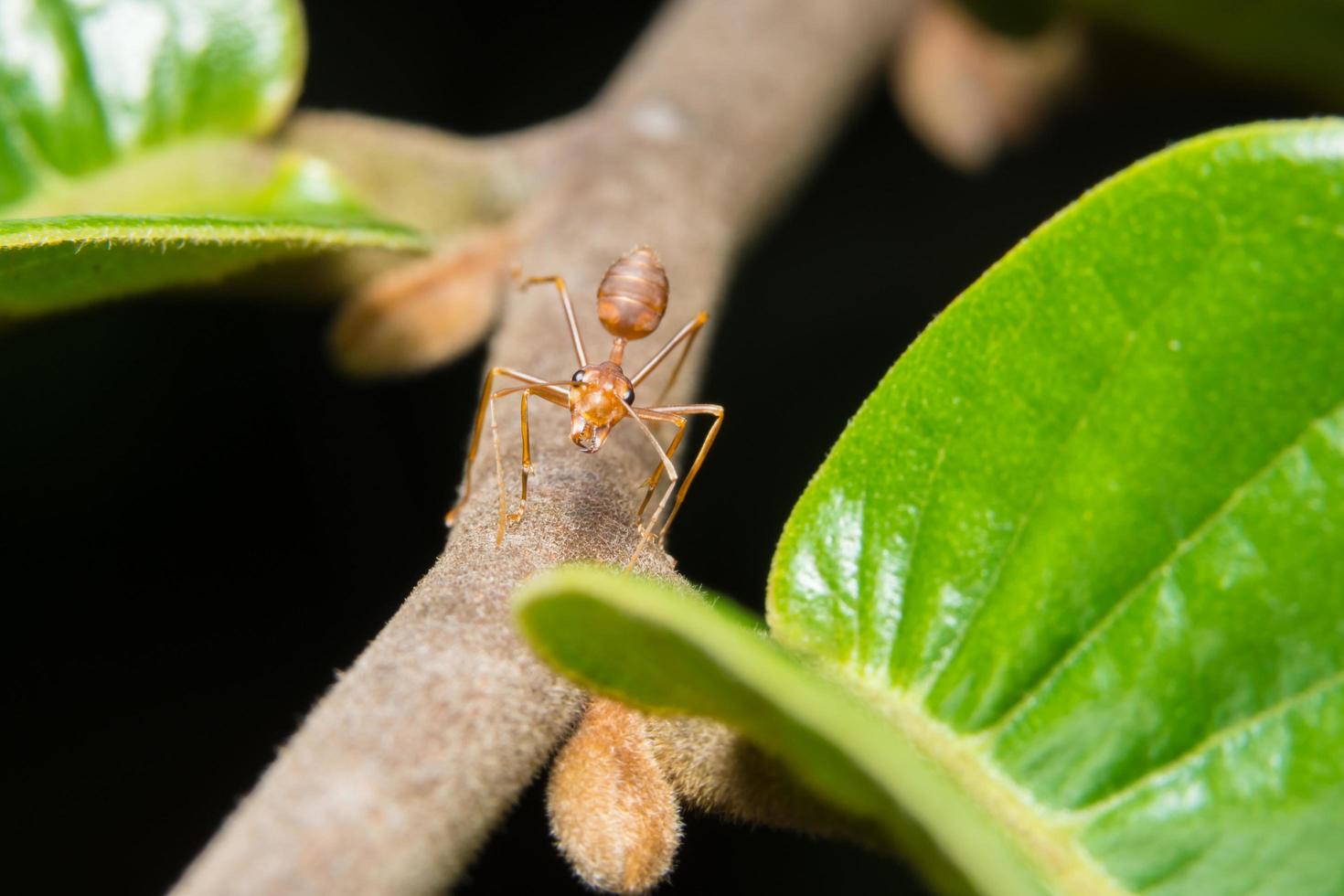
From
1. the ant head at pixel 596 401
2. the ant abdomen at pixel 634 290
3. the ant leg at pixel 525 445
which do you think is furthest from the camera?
the ant abdomen at pixel 634 290

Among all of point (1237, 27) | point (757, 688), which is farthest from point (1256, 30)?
point (757, 688)

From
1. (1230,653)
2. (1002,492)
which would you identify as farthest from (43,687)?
(1230,653)

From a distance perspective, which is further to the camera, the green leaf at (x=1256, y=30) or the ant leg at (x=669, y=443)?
the green leaf at (x=1256, y=30)

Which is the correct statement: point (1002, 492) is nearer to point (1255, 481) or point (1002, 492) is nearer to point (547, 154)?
point (1255, 481)

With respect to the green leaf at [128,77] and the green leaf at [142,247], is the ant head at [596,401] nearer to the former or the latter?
the green leaf at [142,247]

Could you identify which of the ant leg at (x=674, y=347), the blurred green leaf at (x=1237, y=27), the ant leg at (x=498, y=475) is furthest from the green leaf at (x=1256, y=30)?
the ant leg at (x=498, y=475)

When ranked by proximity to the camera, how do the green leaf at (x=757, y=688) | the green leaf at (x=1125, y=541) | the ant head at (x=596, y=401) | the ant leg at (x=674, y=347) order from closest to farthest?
the green leaf at (x=757, y=688)
the green leaf at (x=1125, y=541)
the ant head at (x=596, y=401)
the ant leg at (x=674, y=347)
